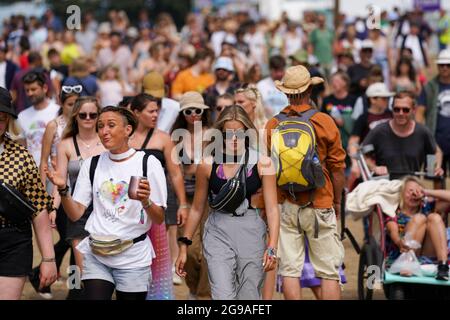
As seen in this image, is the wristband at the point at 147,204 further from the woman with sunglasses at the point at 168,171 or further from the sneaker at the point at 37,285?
the sneaker at the point at 37,285

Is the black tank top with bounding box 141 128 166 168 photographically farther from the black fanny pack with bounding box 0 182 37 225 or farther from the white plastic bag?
the black fanny pack with bounding box 0 182 37 225

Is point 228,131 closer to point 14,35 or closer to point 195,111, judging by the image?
point 195,111

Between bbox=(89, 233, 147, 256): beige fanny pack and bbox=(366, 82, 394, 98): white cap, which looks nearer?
bbox=(89, 233, 147, 256): beige fanny pack

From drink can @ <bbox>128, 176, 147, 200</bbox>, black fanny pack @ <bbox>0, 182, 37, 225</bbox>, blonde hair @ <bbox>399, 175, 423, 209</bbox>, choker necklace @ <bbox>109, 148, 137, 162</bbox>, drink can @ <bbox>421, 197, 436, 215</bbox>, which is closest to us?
black fanny pack @ <bbox>0, 182, 37, 225</bbox>

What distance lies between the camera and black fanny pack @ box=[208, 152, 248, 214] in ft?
23.1

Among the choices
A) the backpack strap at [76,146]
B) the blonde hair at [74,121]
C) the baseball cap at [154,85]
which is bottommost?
the backpack strap at [76,146]

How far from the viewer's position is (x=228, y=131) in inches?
280

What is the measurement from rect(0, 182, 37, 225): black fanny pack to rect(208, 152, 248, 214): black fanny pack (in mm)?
1244

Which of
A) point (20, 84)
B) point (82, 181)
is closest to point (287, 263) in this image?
point (82, 181)

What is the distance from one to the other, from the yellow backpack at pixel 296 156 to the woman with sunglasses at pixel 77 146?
154cm

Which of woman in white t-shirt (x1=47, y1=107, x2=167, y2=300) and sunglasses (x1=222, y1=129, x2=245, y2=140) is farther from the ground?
sunglasses (x1=222, y1=129, x2=245, y2=140)

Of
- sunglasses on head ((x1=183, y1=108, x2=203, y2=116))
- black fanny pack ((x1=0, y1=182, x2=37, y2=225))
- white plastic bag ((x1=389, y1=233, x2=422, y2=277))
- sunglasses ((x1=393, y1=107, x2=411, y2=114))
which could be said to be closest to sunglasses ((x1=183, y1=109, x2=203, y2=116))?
sunglasses on head ((x1=183, y1=108, x2=203, y2=116))

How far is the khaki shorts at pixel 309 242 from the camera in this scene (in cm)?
771

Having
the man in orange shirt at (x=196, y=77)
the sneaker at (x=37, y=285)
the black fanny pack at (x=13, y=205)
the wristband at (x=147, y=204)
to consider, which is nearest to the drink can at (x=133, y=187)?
the wristband at (x=147, y=204)
